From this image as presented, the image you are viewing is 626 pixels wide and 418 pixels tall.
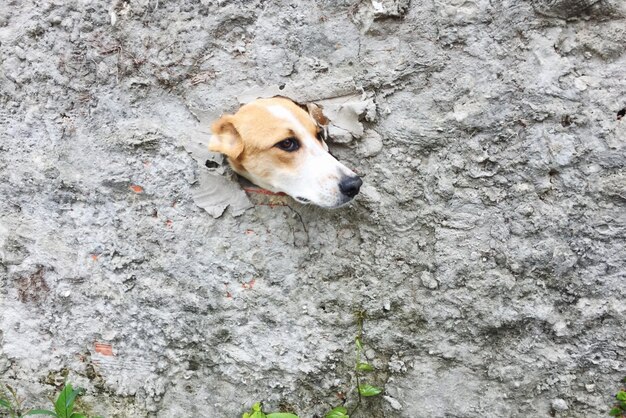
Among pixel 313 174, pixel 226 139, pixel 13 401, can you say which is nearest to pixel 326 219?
pixel 313 174

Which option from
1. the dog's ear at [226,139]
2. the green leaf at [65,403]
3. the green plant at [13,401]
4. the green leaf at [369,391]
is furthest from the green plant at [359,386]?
the green plant at [13,401]

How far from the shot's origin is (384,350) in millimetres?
2654

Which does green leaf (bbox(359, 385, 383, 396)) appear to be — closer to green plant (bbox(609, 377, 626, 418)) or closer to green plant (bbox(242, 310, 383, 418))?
green plant (bbox(242, 310, 383, 418))

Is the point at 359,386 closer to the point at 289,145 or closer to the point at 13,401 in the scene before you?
the point at 289,145

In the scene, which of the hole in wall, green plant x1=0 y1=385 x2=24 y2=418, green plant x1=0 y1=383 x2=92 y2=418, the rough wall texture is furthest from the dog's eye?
green plant x1=0 y1=385 x2=24 y2=418

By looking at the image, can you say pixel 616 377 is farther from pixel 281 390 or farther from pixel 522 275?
pixel 281 390

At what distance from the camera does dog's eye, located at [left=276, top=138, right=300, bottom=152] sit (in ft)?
7.68

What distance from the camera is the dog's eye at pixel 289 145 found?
2.34 metres

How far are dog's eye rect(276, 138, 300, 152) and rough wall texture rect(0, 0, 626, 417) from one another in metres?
0.32

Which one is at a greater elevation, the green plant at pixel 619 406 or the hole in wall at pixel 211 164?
the hole in wall at pixel 211 164

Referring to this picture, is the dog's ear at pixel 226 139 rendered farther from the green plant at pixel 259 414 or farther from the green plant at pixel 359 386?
the green plant at pixel 259 414

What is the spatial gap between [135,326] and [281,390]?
2.80 feet

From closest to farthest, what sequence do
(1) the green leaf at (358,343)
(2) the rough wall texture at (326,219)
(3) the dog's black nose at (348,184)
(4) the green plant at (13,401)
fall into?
(3) the dog's black nose at (348,184) → (2) the rough wall texture at (326,219) → (1) the green leaf at (358,343) → (4) the green plant at (13,401)

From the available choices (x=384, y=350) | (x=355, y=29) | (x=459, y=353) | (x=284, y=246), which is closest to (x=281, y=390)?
(x=384, y=350)
